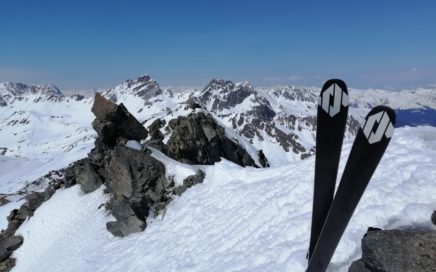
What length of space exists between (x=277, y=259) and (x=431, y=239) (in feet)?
17.5

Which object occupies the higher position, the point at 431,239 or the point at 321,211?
the point at 321,211

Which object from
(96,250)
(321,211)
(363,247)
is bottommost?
(96,250)

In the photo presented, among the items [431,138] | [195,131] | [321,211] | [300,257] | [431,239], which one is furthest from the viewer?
[195,131]

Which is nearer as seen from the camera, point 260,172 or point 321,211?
point 321,211

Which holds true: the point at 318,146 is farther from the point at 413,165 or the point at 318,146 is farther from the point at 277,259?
the point at 413,165

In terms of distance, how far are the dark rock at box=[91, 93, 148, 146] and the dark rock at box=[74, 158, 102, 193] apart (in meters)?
3.52

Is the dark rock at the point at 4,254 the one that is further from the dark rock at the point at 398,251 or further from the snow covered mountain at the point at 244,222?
the dark rock at the point at 398,251

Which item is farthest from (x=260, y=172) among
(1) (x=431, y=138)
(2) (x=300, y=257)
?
(2) (x=300, y=257)

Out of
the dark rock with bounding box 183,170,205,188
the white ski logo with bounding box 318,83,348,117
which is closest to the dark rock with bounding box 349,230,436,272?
the white ski logo with bounding box 318,83,348,117

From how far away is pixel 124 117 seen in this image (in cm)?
4547

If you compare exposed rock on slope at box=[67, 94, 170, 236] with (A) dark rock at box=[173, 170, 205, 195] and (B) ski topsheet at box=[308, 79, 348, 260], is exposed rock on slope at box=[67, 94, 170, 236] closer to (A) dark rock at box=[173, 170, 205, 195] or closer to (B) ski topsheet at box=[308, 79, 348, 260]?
(A) dark rock at box=[173, 170, 205, 195]

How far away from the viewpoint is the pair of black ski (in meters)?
7.45

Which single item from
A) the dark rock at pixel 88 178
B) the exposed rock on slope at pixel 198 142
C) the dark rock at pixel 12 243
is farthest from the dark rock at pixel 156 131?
the dark rock at pixel 12 243

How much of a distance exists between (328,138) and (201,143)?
127ft
